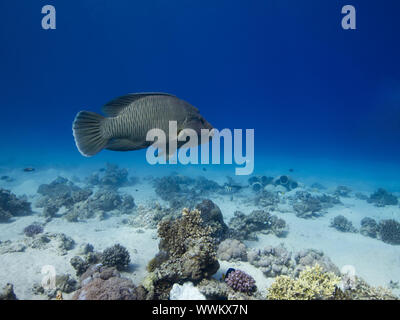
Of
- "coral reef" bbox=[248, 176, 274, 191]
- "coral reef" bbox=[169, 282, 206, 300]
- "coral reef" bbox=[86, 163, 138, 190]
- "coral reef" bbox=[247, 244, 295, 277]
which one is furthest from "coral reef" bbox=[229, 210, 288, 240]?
"coral reef" bbox=[86, 163, 138, 190]

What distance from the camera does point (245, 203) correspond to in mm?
14438

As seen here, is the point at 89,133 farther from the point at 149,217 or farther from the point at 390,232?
the point at 390,232

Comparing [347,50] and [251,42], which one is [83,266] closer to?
[347,50]

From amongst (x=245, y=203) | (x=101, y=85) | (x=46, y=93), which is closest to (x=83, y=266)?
(x=245, y=203)

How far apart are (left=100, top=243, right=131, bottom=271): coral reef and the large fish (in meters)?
3.41

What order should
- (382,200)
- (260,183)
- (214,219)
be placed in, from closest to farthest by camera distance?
(214,219), (382,200), (260,183)

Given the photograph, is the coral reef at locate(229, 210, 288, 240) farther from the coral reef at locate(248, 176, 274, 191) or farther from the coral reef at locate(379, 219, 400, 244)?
the coral reef at locate(248, 176, 274, 191)

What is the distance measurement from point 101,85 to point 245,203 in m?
124

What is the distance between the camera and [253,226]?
9.09 m

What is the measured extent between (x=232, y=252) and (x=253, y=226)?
8.91 ft

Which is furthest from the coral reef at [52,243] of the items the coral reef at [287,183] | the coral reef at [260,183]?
the coral reef at [287,183]

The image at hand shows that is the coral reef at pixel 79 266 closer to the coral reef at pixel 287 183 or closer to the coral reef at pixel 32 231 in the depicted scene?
the coral reef at pixel 32 231

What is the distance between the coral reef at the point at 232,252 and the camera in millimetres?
6617

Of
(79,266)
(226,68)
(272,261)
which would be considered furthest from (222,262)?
(226,68)
